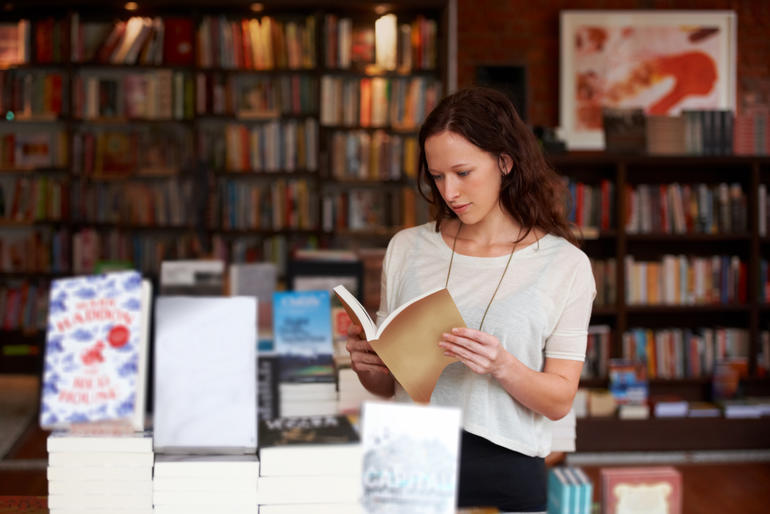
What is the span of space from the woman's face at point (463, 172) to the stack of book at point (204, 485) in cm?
56

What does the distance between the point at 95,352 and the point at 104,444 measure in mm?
158

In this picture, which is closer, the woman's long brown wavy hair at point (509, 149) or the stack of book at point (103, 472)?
the stack of book at point (103, 472)

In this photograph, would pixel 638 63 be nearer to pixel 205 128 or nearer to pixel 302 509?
pixel 205 128

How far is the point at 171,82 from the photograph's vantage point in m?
5.08

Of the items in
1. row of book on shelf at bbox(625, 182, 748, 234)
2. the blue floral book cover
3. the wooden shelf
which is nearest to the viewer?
the blue floral book cover

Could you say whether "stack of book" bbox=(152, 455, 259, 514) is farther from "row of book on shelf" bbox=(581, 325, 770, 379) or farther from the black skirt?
"row of book on shelf" bbox=(581, 325, 770, 379)

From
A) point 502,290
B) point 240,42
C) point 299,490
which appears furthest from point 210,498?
point 240,42

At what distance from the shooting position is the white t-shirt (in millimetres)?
1394

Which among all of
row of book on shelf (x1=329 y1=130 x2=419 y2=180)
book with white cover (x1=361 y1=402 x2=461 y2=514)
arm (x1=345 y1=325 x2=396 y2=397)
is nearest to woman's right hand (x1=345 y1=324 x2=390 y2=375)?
arm (x1=345 y1=325 x2=396 y2=397)

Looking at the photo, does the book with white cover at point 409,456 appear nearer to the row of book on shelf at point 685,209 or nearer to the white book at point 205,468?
the white book at point 205,468

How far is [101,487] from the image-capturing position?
1.21m

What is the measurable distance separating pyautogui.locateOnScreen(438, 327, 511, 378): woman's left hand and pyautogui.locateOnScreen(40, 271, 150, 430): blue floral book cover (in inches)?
18.2

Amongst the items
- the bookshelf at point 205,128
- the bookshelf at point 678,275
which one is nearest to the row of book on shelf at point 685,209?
the bookshelf at point 678,275

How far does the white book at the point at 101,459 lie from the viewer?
1.20m
